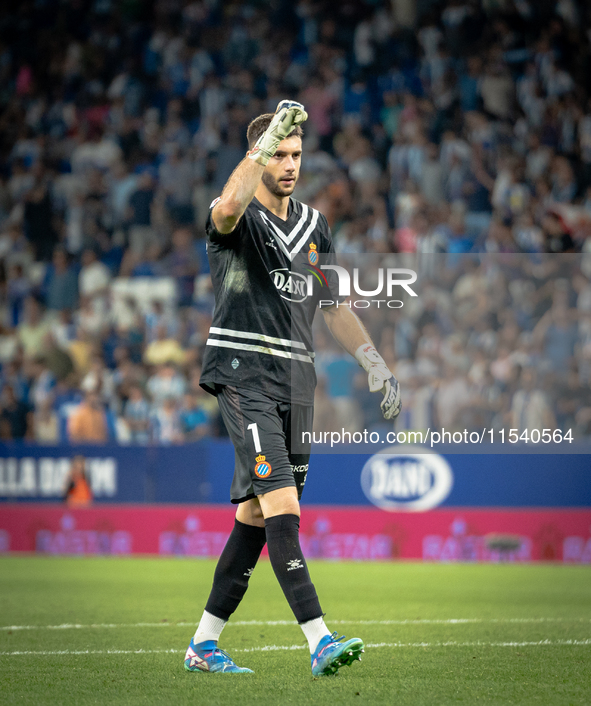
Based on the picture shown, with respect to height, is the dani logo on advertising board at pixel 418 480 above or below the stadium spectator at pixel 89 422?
below

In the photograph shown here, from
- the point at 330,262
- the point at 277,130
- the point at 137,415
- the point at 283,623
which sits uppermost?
the point at 277,130

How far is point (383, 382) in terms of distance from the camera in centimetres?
473

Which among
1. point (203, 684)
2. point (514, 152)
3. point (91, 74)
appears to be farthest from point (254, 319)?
point (91, 74)

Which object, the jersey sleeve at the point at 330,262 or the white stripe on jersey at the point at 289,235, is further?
the jersey sleeve at the point at 330,262

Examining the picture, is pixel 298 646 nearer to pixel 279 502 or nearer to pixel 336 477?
pixel 279 502

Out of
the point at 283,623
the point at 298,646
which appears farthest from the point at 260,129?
the point at 283,623

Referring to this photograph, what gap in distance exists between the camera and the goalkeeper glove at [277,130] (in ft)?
14.3

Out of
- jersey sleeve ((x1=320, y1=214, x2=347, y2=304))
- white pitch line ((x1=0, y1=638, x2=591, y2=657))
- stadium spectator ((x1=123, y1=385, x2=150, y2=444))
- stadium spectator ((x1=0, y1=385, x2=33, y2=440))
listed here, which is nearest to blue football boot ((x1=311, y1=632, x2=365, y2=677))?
white pitch line ((x1=0, y1=638, x2=591, y2=657))

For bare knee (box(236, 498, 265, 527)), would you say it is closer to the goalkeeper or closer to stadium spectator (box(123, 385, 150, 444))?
the goalkeeper

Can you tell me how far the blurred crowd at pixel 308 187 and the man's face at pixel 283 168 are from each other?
14.3ft

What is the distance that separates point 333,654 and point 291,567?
0.40 metres

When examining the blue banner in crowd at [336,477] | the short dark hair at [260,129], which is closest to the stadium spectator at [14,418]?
the blue banner in crowd at [336,477]

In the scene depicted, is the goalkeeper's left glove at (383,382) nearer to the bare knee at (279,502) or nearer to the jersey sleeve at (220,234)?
the bare knee at (279,502)

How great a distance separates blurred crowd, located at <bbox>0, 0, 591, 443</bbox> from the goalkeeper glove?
4.76 m
